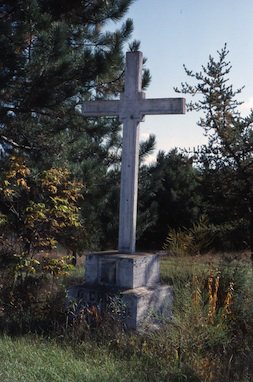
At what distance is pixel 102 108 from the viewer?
6.38 m

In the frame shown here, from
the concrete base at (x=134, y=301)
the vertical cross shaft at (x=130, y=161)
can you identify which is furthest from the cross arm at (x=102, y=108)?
the concrete base at (x=134, y=301)

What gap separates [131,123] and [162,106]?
16.5 inches

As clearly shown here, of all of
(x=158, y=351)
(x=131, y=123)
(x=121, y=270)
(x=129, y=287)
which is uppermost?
(x=131, y=123)

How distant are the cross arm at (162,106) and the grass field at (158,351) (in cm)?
191

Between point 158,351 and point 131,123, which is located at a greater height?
point 131,123

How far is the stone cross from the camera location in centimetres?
599

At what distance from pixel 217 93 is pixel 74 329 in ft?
16.4

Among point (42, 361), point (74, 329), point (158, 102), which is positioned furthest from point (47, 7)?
point (42, 361)

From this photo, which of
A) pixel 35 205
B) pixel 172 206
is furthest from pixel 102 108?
pixel 172 206

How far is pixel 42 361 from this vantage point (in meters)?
4.07

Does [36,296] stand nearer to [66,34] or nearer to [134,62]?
[134,62]

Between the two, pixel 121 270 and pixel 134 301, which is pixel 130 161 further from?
pixel 134 301

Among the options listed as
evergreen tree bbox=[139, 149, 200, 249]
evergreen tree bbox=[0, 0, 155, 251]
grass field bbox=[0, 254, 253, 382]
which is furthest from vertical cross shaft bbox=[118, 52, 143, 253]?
evergreen tree bbox=[139, 149, 200, 249]

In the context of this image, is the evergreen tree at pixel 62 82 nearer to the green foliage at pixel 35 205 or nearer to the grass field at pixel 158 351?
the green foliage at pixel 35 205
